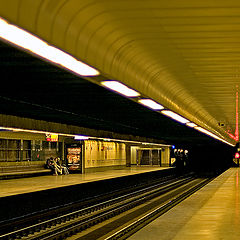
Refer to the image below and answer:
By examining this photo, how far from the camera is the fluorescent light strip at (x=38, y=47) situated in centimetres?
420

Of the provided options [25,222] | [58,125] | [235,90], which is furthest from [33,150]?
[235,90]

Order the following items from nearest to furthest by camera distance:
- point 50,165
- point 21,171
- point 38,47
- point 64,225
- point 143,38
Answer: point 38,47 < point 143,38 < point 64,225 < point 21,171 < point 50,165

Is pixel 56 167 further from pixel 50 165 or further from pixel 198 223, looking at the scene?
pixel 198 223

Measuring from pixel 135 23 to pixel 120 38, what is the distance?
0.66 metres

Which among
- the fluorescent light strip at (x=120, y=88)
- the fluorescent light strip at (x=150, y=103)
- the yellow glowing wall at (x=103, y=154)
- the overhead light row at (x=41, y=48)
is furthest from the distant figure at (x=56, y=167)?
the overhead light row at (x=41, y=48)

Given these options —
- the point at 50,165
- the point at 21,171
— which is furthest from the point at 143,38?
the point at 50,165

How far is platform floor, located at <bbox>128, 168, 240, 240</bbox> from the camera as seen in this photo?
8.42 m

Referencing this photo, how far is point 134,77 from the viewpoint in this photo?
8.95 meters

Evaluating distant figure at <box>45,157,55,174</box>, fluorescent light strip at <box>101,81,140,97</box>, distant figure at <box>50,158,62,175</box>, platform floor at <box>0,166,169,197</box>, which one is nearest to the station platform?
platform floor at <box>0,166,169,197</box>

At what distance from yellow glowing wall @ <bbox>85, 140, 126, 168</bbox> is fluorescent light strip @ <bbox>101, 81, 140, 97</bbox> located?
2363 centimetres

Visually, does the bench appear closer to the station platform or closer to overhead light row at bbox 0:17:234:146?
the station platform

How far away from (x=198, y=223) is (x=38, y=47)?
6.04 metres

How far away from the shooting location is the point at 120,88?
8688 millimetres

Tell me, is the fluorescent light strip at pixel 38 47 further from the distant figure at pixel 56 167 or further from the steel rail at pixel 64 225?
the distant figure at pixel 56 167
